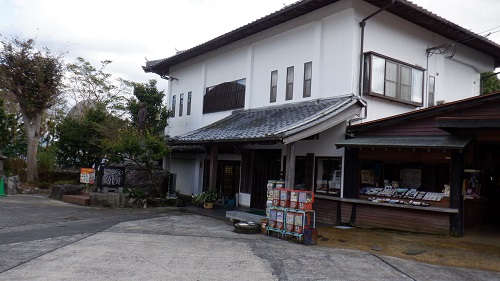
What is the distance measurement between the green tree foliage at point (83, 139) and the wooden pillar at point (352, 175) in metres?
13.8

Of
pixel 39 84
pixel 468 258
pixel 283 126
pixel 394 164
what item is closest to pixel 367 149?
pixel 394 164

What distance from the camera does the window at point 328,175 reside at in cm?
1295

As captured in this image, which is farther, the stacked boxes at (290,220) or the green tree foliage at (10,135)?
the green tree foliage at (10,135)

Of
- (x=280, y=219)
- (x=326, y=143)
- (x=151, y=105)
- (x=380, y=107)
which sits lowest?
(x=280, y=219)

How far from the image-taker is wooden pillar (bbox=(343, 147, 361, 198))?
1243cm

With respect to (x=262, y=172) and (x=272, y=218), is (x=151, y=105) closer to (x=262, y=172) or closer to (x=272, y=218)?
(x=262, y=172)

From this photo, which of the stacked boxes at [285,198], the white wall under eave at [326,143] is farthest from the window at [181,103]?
the stacked boxes at [285,198]

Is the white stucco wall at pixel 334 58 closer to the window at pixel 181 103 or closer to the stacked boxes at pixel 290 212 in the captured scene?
the stacked boxes at pixel 290 212

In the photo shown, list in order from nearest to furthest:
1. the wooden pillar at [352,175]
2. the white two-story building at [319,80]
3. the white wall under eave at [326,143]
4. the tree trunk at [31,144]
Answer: the wooden pillar at [352,175]
the white two-story building at [319,80]
the white wall under eave at [326,143]
the tree trunk at [31,144]

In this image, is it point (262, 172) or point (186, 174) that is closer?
point (262, 172)

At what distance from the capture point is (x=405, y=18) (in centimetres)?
1381

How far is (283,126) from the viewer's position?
11.7m

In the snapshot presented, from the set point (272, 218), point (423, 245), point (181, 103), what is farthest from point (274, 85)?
point (423, 245)

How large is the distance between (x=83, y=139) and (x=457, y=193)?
751 inches
